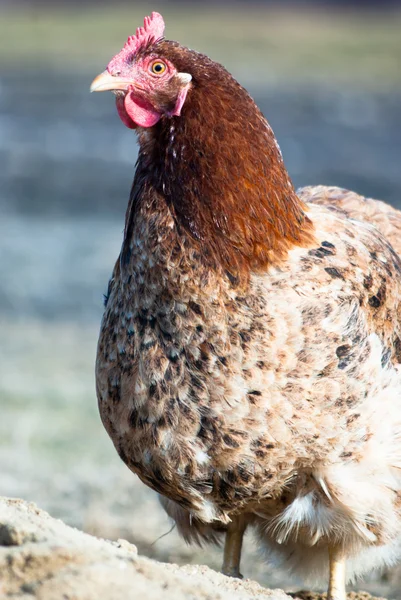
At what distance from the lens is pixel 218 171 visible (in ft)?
12.3

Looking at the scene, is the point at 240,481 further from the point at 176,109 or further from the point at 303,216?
the point at 176,109

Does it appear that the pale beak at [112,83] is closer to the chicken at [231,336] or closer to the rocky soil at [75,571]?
the chicken at [231,336]

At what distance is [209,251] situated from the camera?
3.77 m

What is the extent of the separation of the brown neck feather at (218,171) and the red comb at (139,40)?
0.10 metres

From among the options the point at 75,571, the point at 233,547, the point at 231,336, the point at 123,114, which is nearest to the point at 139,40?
the point at 123,114

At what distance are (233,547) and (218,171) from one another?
5.95 feet

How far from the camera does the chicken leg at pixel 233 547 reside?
445 cm

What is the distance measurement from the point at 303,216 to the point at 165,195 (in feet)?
2.05

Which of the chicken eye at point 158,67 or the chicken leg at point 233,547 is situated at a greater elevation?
the chicken eye at point 158,67

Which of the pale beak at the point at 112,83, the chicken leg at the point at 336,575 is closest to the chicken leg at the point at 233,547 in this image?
the chicken leg at the point at 336,575

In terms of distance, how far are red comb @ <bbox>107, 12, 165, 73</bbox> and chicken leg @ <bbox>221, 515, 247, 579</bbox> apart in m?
2.11

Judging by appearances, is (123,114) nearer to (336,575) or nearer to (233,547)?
(233,547)

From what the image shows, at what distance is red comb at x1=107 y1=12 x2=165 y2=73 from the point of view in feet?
12.5

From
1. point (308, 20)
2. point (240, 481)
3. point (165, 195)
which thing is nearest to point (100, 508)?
point (240, 481)
